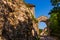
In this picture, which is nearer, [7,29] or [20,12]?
[7,29]

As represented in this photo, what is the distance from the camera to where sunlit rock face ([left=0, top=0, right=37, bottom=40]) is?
24688 millimetres

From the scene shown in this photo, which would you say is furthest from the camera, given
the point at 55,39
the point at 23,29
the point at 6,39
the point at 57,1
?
the point at 55,39

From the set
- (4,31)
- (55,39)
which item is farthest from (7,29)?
(55,39)

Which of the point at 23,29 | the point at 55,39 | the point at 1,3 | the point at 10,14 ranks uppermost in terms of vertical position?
the point at 1,3

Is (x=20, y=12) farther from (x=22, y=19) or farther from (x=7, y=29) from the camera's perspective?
(x=7, y=29)

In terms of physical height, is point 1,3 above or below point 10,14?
above

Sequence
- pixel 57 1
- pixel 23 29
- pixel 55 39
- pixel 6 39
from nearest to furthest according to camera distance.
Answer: pixel 57 1
pixel 6 39
pixel 23 29
pixel 55 39

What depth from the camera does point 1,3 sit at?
26.4 metres

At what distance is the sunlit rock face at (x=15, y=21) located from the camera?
2469cm

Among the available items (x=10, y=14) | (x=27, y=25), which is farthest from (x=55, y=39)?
(x=10, y=14)

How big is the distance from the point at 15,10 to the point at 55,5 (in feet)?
21.8

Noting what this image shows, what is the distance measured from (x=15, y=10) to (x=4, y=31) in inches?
154

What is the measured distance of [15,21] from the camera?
2583 centimetres

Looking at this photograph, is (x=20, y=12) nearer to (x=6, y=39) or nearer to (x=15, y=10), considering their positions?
(x=15, y=10)
